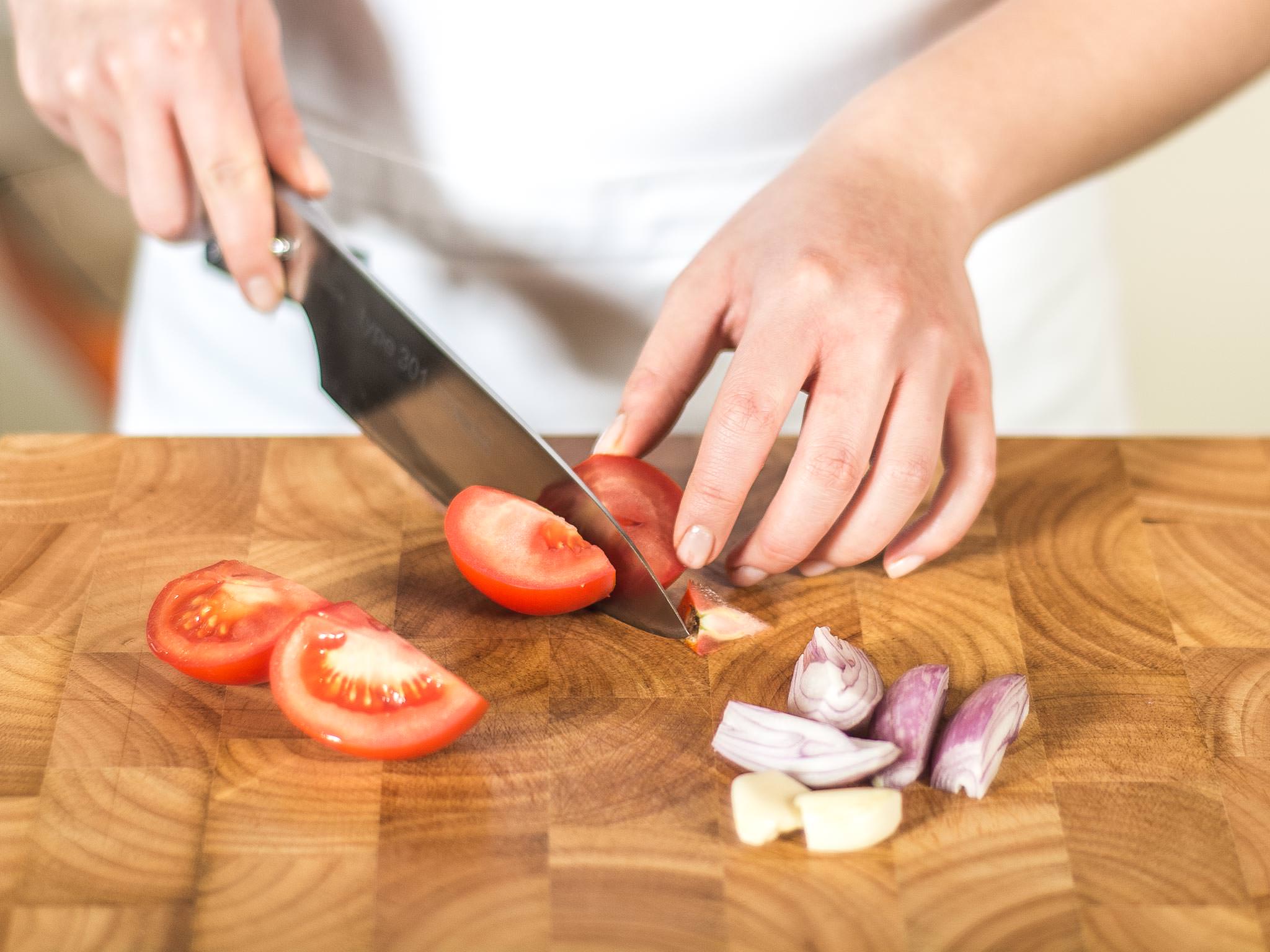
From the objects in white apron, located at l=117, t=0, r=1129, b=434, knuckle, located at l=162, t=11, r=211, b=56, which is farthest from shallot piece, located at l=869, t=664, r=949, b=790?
knuckle, located at l=162, t=11, r=211, b=56

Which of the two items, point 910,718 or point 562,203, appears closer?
point 910,718

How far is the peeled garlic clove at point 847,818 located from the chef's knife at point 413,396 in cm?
22

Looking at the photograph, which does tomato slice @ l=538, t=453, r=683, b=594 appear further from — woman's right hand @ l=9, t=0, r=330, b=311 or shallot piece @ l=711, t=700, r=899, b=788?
woman's right hand @ l=9, t=0, r=330, b=311

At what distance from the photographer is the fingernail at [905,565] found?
1.17 metres

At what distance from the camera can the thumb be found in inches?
45.8

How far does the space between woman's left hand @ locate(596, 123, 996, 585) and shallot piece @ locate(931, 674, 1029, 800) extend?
166mm

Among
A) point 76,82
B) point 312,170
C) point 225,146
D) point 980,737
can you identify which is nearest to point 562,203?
point 312,170

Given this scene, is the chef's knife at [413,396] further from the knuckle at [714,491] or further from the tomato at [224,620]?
the tomato at [224,620]

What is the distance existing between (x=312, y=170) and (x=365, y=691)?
56 cm

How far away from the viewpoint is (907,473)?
1113mm

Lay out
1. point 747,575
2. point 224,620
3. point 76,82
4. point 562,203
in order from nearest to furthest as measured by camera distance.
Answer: point 224,620
point 747,575
point 76,82
point 562,203

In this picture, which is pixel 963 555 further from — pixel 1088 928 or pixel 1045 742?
pixel 1088 928

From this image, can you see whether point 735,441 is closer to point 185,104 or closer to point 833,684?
point 833,684

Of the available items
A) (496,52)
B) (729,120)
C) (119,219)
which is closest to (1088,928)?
(729,120)
